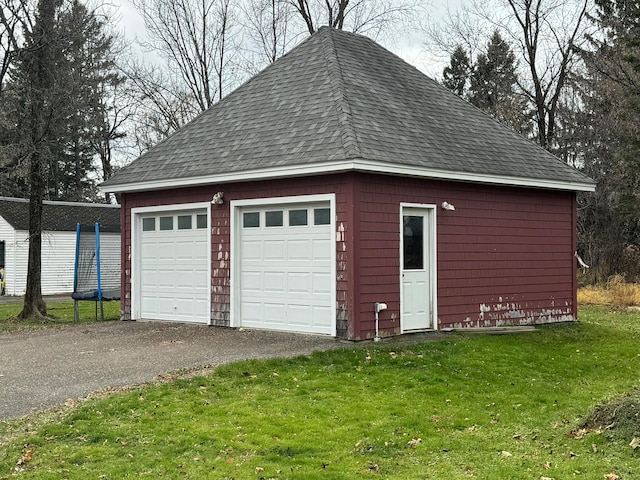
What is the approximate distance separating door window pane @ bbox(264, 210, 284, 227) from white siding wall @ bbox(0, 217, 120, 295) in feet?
51.6

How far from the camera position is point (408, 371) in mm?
8672

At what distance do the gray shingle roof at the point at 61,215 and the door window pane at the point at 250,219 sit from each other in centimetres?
1604

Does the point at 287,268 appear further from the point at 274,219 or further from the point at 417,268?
the point at 417,268

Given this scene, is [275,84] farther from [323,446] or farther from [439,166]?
[323,446]

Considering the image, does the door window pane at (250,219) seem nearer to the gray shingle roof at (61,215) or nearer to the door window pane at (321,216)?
the door window pane at (321,216)

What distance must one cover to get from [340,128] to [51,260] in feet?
A: 61.4

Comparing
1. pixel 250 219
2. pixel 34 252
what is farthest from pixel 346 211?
pixel 34 252

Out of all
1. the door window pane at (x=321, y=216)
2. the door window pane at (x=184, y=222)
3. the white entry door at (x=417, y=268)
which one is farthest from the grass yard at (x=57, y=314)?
the white entry door at (x=417, y=268)

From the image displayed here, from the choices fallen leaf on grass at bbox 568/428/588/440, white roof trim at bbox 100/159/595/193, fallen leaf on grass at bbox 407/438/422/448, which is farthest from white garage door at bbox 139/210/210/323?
fallen leaf on grass at bbox 568/428/588/440

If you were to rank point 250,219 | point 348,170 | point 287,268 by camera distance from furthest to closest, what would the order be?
1. point 250,219
2. point 287,268
3. point 348,170

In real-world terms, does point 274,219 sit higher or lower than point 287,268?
higher

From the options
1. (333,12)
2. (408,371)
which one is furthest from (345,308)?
(333,12)

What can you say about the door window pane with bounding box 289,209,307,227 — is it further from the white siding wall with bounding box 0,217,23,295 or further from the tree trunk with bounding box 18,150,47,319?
the white siding wall with bounding box 0,217,23,295

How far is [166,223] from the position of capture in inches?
539
